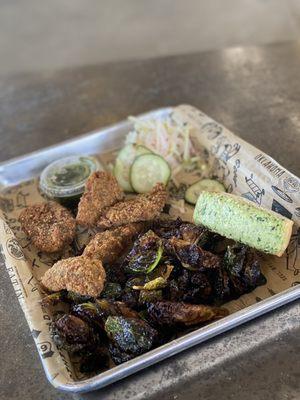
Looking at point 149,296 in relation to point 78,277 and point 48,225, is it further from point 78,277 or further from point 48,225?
point 48,225

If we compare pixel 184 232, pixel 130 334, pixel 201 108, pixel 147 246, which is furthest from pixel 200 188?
pixel 130 334

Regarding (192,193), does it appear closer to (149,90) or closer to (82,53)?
(149,90)

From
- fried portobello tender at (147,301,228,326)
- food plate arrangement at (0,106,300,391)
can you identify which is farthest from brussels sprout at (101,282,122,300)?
fried portobello tender at (147,301,228,326)

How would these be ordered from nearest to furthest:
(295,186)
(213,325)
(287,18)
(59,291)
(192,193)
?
1. (213,325)
2. (59,291)
3. (295,186)
4. (192,193)
5. (287,18)

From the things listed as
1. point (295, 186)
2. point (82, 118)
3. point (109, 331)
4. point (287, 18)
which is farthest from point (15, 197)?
point (287, 18)

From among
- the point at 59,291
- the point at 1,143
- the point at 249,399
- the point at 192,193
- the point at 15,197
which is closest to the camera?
the point at 249,399

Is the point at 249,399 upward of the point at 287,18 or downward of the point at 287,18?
downward

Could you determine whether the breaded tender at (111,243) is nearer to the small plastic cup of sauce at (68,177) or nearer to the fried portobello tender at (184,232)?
the fried portobello tender at (184,232)
